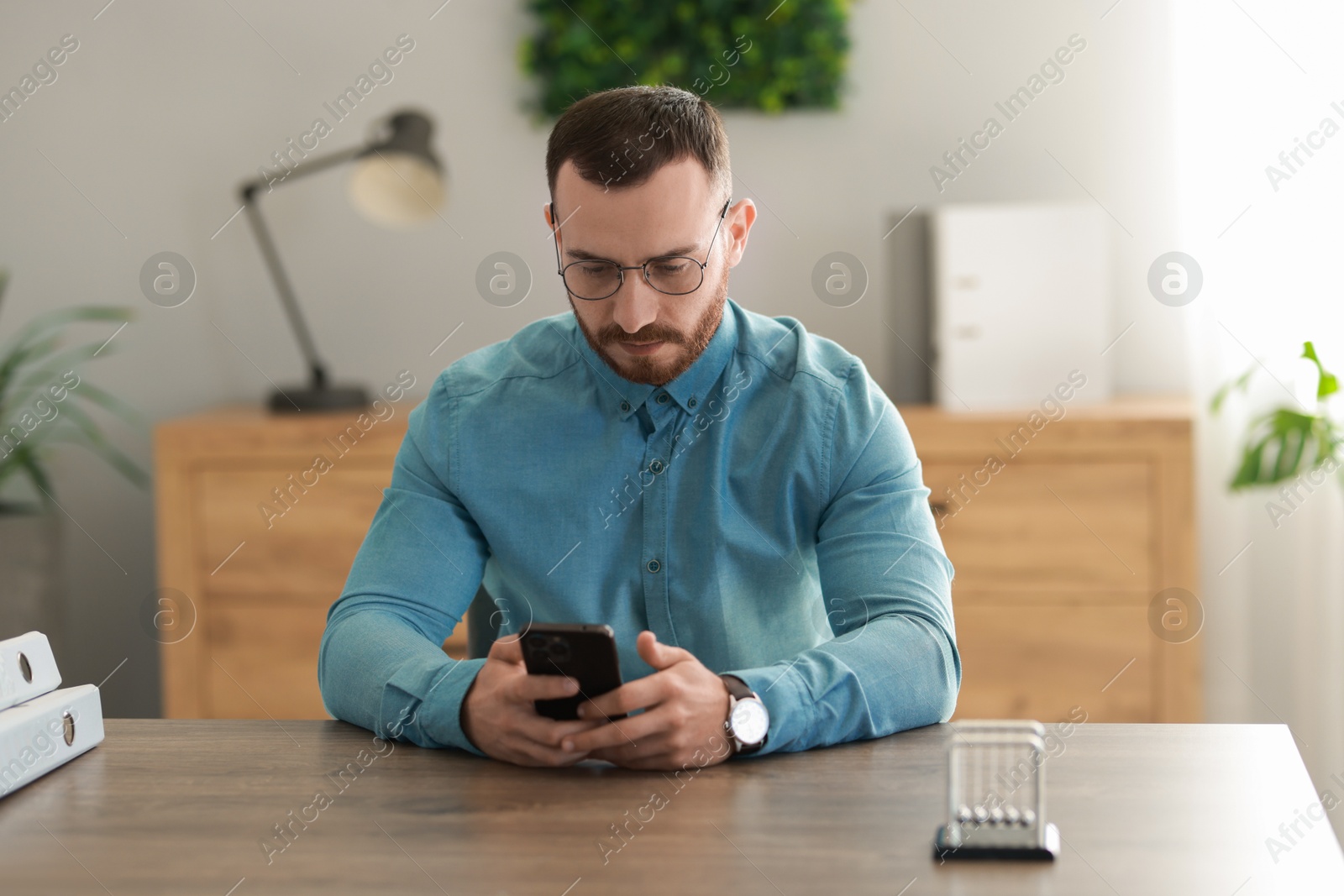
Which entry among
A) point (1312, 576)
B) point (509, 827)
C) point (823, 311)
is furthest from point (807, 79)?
point (509, 827)

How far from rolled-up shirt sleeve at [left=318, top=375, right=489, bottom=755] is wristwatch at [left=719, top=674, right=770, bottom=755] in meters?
0.25

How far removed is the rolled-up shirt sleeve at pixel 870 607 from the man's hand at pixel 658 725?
6cm

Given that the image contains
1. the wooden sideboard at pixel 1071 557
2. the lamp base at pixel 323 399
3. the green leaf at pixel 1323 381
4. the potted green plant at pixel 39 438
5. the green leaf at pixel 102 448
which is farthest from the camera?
the green leaf at pixel 102 448

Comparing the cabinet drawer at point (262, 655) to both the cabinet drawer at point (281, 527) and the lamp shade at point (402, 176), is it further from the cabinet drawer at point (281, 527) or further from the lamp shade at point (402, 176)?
the lamp shade at point (402, 176)

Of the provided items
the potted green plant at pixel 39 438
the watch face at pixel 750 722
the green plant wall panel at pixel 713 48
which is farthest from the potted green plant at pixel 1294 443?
the potted green plant at pixel 39 438

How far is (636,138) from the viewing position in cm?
143

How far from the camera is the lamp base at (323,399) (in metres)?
2.85

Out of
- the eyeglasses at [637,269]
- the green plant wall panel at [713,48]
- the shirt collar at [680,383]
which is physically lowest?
the shirt collar at [680,383]

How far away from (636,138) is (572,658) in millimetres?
638

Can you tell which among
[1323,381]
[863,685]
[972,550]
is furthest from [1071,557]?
[863,685]

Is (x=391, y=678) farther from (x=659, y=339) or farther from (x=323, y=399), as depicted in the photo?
(x=323, y=399)

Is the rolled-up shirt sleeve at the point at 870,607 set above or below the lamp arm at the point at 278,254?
below

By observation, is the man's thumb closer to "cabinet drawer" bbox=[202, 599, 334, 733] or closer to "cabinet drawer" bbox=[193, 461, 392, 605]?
"cabinet drawer" bbox=[193, 461, 392, 605]

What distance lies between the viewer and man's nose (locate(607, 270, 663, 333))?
142 cm
